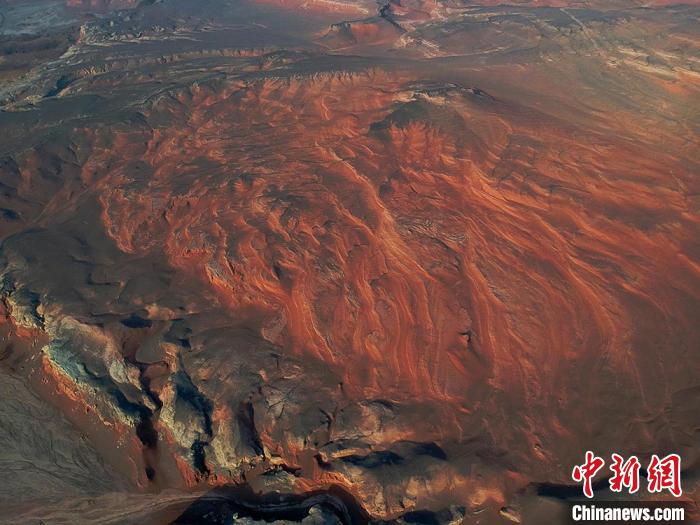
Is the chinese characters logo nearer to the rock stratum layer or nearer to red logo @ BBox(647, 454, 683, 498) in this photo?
red logo @ BBox(647, 454, 683, 498)

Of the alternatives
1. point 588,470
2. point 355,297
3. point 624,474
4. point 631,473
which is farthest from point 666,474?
point 355,297

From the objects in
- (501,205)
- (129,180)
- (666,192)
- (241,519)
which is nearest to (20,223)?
(129,180)

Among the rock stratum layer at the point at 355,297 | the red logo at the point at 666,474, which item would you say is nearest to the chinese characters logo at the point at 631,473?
the red logo at the point at 666,474

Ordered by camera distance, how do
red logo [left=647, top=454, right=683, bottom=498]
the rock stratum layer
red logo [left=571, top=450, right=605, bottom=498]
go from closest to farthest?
red logo [left=647, top=454, right=683, bottom=498] → red logo [left=571, top=450, right=605, bottom=498] → the rock stratum layer

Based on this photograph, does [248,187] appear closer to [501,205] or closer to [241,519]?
[501,205]

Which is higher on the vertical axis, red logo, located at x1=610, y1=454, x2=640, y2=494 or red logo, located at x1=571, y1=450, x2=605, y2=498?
red logo, located at x1=610, y1=454, x2=640, y2=494

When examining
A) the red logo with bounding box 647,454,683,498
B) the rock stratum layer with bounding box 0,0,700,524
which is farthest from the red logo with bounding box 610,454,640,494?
the rock stratum layer with bounding box 0,0,700,524
